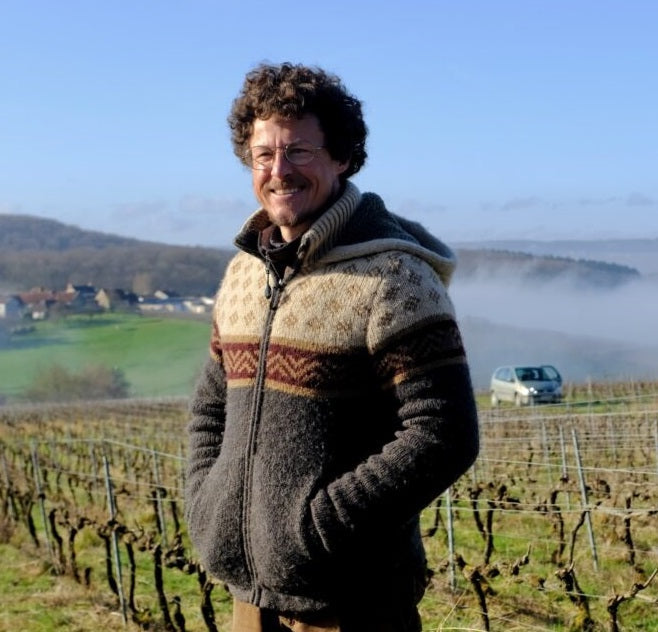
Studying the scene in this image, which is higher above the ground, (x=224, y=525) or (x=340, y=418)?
(x=340, y=418)

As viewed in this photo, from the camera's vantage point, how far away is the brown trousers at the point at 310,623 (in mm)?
2000

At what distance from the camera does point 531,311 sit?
58812 mm

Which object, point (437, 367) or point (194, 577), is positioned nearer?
point (437, 367)

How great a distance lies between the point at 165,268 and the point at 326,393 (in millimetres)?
64376

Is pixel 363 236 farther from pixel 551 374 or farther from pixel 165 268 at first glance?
pixel 165 268

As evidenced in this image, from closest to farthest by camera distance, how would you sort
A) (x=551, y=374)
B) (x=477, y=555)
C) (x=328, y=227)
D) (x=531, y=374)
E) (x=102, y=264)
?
(x=328, y=227), (x=477, y=555), (x=531, y=374), (x=551, y=374), (x=102, y=264)

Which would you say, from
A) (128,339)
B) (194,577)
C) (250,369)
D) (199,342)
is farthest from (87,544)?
(128,339)

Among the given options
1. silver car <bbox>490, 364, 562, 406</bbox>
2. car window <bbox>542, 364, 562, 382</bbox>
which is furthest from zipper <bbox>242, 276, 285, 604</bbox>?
car window <bbox>542, 364, 562, 382</bbox>

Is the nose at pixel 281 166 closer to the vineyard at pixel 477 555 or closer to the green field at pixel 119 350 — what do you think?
the vineyard at pixel 477 555

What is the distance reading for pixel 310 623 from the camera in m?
2.03

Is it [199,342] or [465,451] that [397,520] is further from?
[199,342]

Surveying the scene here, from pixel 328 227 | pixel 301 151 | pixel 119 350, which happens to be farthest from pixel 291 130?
pixel 119 350

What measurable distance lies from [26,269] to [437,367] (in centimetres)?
7362

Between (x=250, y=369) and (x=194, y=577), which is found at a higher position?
(x=250, y=369)
